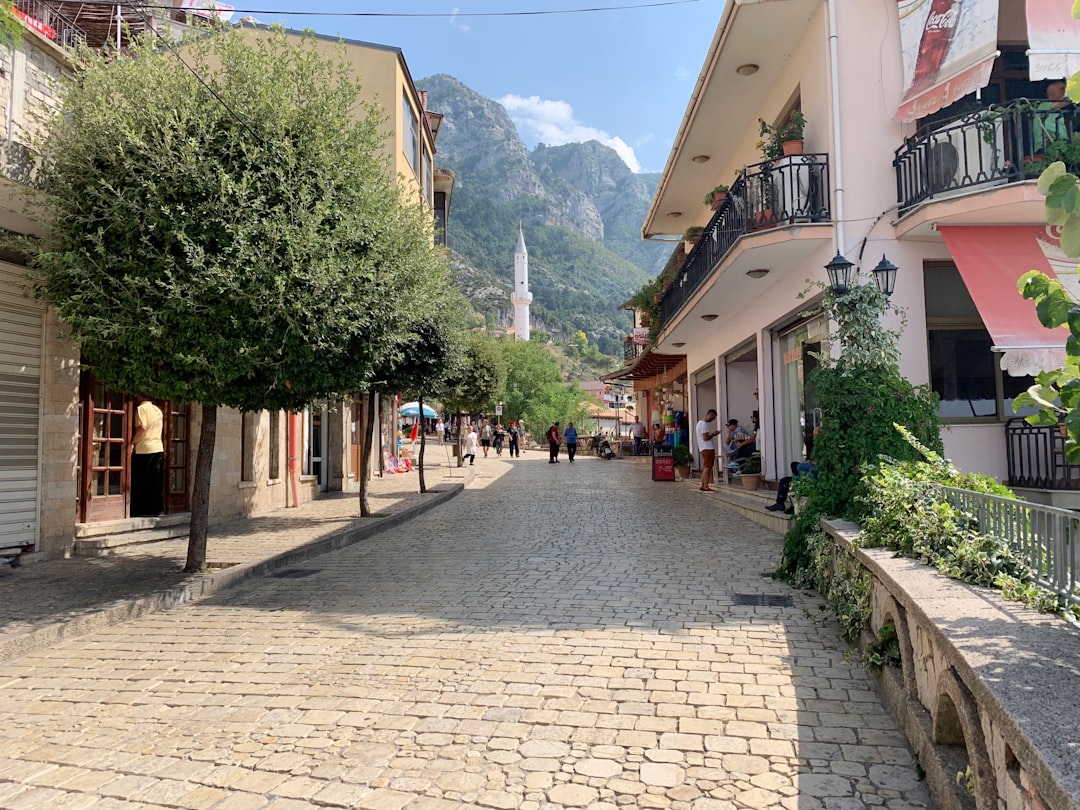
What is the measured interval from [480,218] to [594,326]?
39.1m

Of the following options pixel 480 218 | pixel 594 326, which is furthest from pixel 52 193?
pixel 480 218

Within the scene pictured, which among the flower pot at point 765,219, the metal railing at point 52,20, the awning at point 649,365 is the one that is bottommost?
the awning at point 649,365

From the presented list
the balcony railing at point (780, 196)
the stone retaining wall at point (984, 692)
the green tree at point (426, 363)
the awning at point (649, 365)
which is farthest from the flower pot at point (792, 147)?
the awning at point (649, 365)

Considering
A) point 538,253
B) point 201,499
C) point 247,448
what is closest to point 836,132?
point 201,499

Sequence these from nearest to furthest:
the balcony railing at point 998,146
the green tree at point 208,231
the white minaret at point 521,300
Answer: the green tree at point 208,231 → the balcony railing at point 998,146 → the white minaret at point 521,300

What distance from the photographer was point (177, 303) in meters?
6.38

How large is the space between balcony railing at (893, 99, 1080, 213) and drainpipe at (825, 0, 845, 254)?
1.02 m

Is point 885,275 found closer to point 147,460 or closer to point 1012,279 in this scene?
point 1012,279

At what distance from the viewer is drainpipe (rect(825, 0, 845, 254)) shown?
1001 cm

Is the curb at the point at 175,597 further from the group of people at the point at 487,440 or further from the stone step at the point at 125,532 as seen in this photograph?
the group of people at the point at 487,440

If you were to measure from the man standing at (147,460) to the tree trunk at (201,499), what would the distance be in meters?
2.43

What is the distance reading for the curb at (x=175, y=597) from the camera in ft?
17.6

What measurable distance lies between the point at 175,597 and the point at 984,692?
6580 millimetres

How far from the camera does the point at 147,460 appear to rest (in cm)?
991
